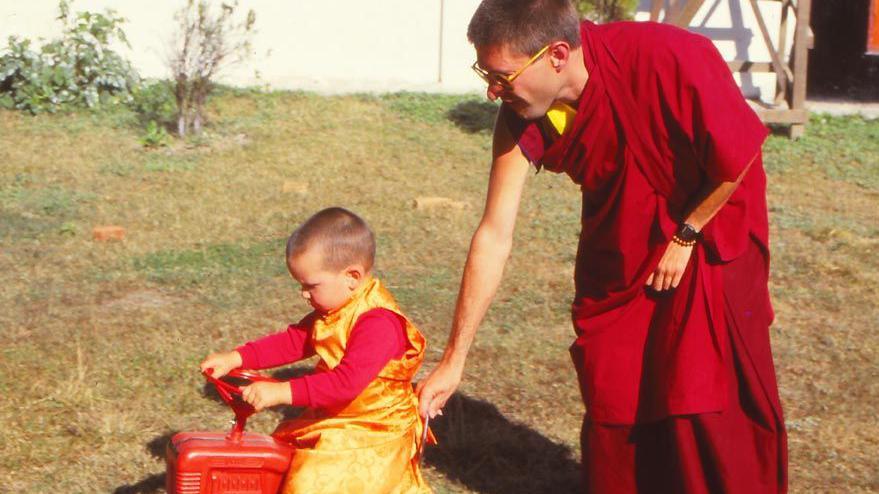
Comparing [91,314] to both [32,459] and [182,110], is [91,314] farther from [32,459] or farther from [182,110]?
[182,110]

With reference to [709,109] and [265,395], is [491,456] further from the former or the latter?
[709,109]

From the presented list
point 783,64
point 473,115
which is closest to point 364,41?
point 473,115

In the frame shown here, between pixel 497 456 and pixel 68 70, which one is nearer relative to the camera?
pixel 497 456

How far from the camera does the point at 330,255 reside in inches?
129

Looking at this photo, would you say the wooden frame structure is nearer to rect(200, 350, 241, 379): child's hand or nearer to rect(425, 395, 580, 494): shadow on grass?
rect(425, 395, 580, 494): shadow on grass

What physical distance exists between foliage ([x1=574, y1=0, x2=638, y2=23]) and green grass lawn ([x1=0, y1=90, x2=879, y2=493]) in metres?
1.21

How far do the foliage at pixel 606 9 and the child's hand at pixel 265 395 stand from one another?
25.3 ft

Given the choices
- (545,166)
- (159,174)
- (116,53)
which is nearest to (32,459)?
(545,166)

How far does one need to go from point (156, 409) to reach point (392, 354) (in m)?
1.77

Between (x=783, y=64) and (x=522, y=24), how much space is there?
840 cm

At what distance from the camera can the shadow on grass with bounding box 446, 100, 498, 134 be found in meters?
10.4

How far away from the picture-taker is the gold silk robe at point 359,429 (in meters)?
3.27

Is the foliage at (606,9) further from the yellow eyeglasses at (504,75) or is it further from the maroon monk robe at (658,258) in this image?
the yellow eyeglasses at (504,75)

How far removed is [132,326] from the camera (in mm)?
5676
